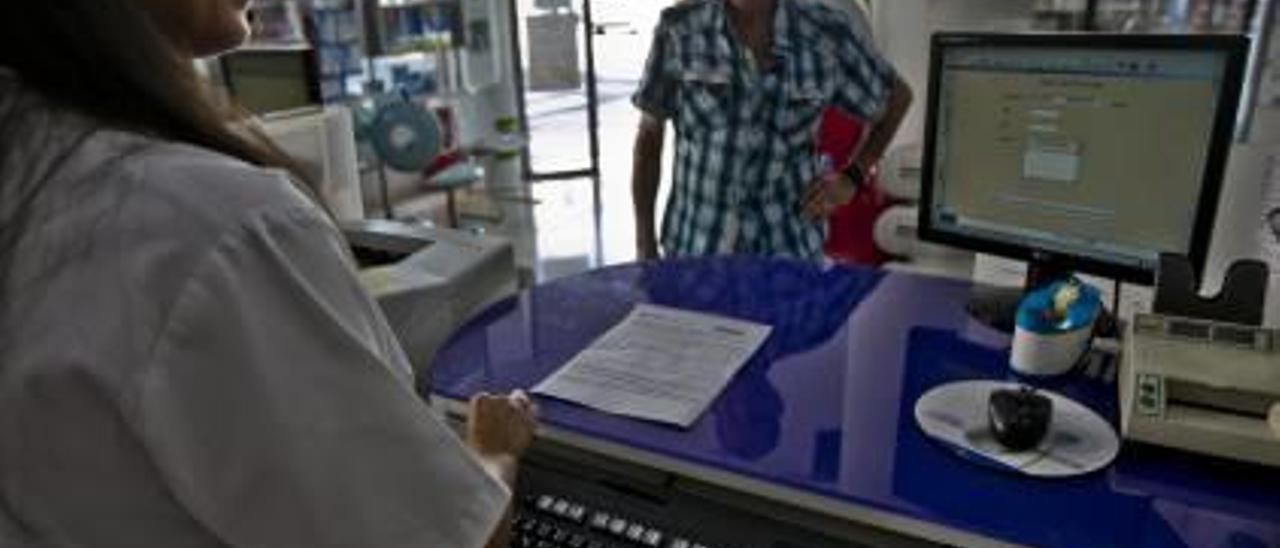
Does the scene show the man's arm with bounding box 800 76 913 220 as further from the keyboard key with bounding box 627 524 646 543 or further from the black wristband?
the keyboard key with bounding box 627 524 646 543

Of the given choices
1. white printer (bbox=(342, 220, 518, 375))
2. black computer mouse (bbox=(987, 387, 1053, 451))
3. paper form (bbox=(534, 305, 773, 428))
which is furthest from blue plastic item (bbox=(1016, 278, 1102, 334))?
white printer (bbox=(342, 220, 518, 375))

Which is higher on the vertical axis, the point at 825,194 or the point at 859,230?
the point at 825,194

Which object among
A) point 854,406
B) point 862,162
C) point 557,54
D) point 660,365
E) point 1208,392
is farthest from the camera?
point 557,54

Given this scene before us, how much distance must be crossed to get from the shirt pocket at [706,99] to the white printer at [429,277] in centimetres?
55

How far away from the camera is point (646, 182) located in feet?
6.84

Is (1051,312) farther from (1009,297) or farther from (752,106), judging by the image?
(752,106)

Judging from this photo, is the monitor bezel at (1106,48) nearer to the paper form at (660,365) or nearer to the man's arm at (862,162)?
the paper form at (660,365)

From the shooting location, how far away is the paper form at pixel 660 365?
1054 millimetres

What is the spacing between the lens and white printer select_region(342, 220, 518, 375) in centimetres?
135

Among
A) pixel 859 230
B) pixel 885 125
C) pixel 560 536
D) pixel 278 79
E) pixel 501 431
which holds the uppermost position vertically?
pixel 278 79

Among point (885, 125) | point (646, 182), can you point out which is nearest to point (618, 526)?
point (646, 182)

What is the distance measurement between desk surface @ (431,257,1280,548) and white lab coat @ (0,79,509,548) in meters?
0.46

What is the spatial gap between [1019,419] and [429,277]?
847 mm

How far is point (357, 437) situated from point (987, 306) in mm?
971
